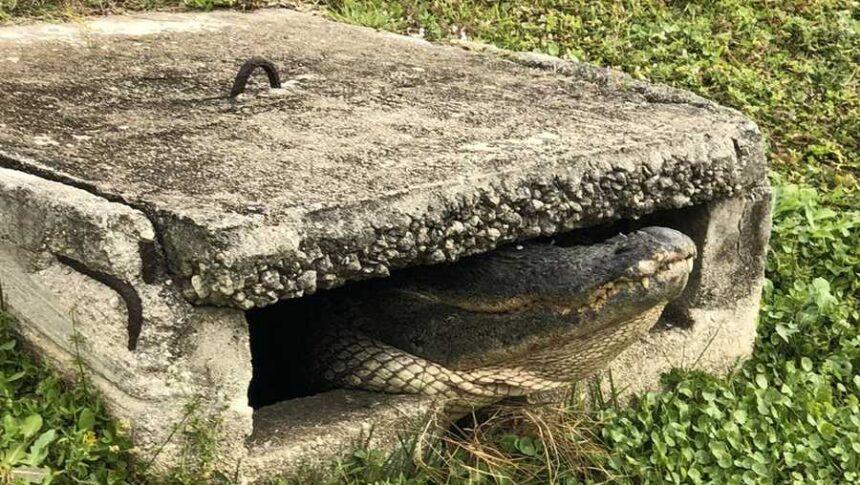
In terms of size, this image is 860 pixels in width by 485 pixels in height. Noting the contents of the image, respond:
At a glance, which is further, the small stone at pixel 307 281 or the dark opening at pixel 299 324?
the dark opening at pixel 299 324

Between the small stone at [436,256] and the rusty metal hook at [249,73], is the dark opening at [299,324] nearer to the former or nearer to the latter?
the small stone at [436,256]

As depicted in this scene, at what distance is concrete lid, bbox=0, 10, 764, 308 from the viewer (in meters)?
2.32

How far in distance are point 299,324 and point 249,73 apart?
74 centimetres

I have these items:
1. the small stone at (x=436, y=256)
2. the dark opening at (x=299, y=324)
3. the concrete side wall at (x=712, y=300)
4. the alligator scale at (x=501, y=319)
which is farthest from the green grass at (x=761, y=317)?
the small stone at (x=436, y=256)

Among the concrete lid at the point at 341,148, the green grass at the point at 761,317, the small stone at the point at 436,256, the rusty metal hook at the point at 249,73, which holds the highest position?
the rusty metal hook at the point at 249,73

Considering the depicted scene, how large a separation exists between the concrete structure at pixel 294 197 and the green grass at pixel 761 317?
0.33 ft

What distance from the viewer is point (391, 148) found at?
110 inches

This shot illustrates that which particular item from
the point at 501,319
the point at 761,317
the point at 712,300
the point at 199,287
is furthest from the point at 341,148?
the point at 761,317

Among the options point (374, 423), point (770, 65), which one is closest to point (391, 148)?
point (374, 423)

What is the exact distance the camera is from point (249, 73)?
10.7 ft

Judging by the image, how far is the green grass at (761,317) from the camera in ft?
8.48

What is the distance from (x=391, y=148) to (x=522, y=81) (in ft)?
3.25

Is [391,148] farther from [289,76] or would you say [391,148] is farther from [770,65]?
[770,65]

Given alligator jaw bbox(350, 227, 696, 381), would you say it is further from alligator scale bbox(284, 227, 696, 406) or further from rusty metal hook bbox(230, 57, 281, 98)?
rusty metal hook bbox(230, 57, 281, 98)
